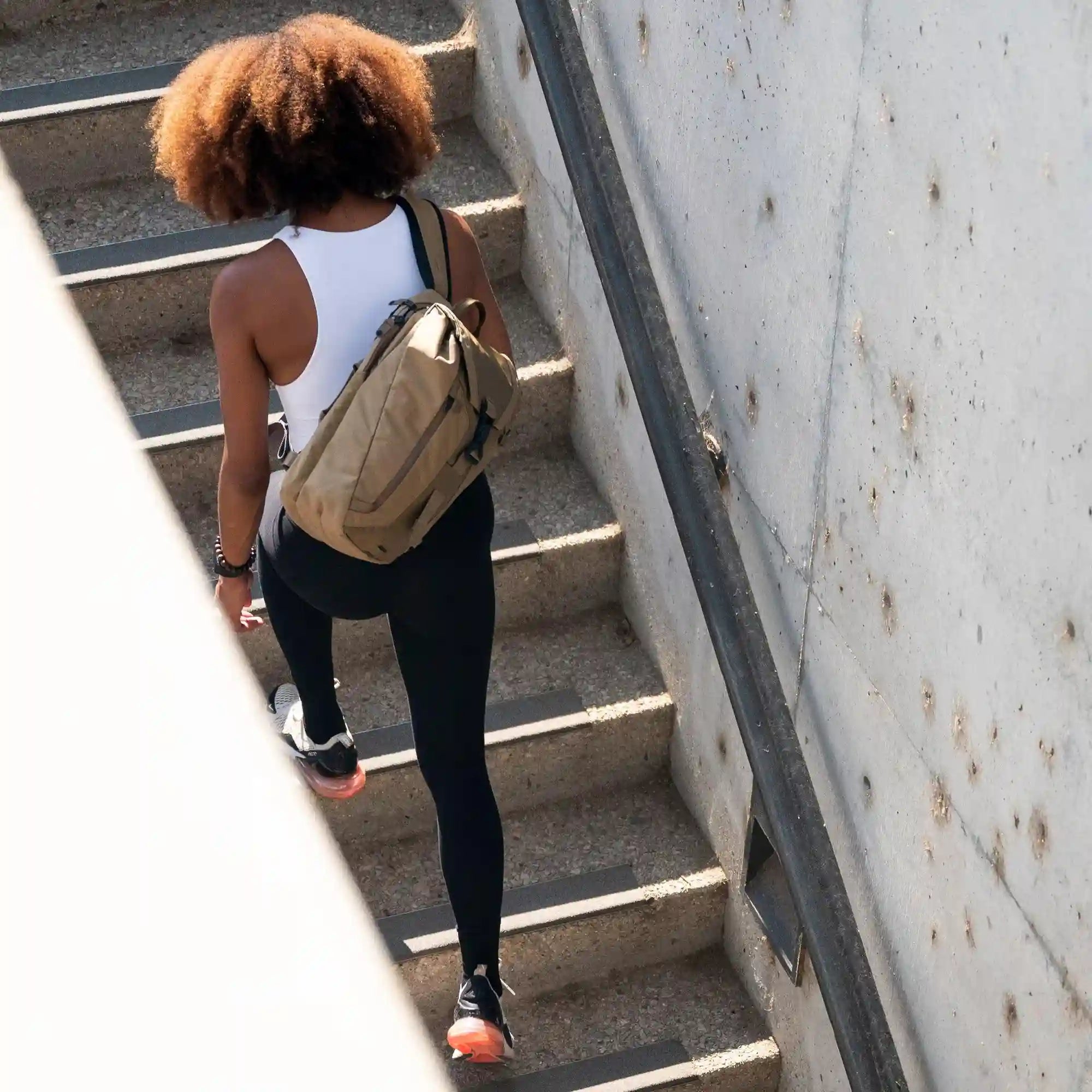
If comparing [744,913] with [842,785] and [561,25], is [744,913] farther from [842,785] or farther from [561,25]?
[561,25]

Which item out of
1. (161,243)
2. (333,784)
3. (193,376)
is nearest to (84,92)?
(161,243)

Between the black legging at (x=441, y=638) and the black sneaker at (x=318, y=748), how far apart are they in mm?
110

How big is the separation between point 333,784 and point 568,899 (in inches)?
20.0

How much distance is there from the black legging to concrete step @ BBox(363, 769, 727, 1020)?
0.54ft

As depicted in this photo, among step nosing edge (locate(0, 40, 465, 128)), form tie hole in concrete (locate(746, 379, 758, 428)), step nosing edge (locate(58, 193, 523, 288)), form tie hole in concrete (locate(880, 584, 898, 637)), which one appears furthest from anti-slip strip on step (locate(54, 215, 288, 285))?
form tie hole in concrete (locate(880, 584, 898, 637))

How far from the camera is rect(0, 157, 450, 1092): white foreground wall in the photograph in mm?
2900

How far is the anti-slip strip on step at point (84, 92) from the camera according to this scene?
3.62 metres

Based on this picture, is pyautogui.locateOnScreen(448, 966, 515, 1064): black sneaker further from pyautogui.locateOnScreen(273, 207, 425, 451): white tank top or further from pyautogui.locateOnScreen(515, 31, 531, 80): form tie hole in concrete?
pyautogui.locateOnScreen(515, 31, 531, 80): form tie hole in concrete

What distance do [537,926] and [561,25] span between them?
1628 mm

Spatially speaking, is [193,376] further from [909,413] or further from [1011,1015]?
[1011,1015]

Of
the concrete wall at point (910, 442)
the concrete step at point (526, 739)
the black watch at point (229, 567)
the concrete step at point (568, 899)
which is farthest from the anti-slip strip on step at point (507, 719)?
the black watch at point (229, 567)

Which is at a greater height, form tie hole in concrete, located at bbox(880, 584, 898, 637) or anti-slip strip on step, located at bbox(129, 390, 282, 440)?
anti-slip strip on step, located at bbox(129, 390, 282, 440)

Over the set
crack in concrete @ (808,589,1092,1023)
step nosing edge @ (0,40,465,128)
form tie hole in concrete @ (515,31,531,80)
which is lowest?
crack in concrete @ (808,589,1092,1023)

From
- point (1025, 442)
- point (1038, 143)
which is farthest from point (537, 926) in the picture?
point (1038, 143)
